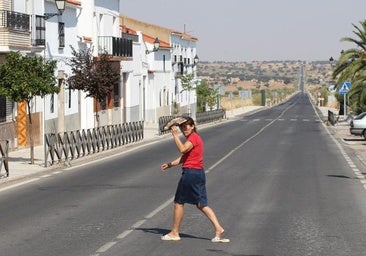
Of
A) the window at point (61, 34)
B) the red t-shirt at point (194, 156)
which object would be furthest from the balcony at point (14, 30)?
the red t-shirt at point (194, 156)

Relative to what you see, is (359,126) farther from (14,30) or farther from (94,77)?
(14,30)

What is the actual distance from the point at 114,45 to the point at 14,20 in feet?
63.2

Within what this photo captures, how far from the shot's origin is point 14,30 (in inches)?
1219

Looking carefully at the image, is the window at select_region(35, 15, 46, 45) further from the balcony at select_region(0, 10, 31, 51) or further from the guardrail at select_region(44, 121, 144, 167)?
the guardrail at select_region(44, 121, 144, 167)

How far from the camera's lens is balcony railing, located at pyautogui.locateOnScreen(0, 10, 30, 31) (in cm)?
3061

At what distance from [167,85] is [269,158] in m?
50.0

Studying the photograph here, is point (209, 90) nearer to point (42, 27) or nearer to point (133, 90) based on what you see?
point (133, 90)

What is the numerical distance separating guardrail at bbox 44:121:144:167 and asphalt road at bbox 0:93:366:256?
0.97 meters

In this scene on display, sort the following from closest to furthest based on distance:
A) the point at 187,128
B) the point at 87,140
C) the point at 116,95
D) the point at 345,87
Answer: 1. the point at 187,128
2. the point at 87,140
3. the point at 345,87
4. the point at 116,95

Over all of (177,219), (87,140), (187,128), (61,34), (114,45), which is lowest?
(87,140)

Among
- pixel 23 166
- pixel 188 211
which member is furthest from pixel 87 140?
pixel 188 211

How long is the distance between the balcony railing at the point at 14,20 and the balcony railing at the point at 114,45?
14.8m

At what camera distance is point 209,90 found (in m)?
89.4

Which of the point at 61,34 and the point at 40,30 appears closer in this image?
the point at 40,30
